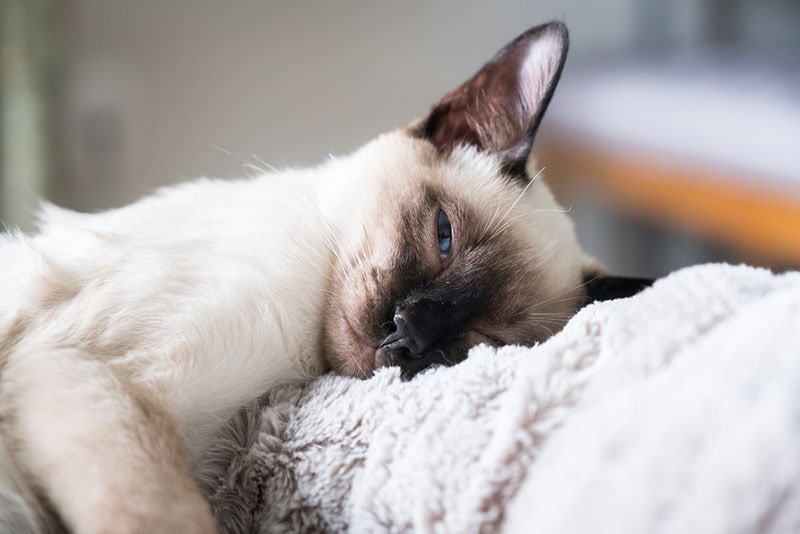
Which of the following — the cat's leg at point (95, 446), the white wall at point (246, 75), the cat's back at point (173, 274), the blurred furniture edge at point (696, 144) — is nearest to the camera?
the cat's leg at point (95, 446)

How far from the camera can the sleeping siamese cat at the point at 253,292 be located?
2.66 ft

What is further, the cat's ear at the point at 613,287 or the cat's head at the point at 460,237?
the cat's ear at the point at 613,287

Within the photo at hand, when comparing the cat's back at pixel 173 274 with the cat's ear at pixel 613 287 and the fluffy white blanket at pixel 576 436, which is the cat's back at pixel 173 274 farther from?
the cat's ear at pixel 613 287

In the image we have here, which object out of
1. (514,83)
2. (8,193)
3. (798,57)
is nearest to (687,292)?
(514,83)

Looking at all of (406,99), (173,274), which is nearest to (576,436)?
(173,274)

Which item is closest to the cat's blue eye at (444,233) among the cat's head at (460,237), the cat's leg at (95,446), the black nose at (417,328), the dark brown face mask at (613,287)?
the cat's head at (460,237)

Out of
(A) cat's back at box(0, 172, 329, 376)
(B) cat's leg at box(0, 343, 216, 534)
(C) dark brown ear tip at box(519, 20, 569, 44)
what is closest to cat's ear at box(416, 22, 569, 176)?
(C) dark brown ear tip at box(519, 20, 569, 44)

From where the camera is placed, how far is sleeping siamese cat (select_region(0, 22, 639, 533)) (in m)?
0.81

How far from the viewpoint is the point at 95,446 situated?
790 millimetres

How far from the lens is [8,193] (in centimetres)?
311

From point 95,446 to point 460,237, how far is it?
60 centimetres

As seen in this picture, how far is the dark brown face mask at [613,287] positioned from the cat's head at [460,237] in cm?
2

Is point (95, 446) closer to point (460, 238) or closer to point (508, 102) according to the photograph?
point (460, 238)

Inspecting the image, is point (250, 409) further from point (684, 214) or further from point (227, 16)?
point (227, 16)
